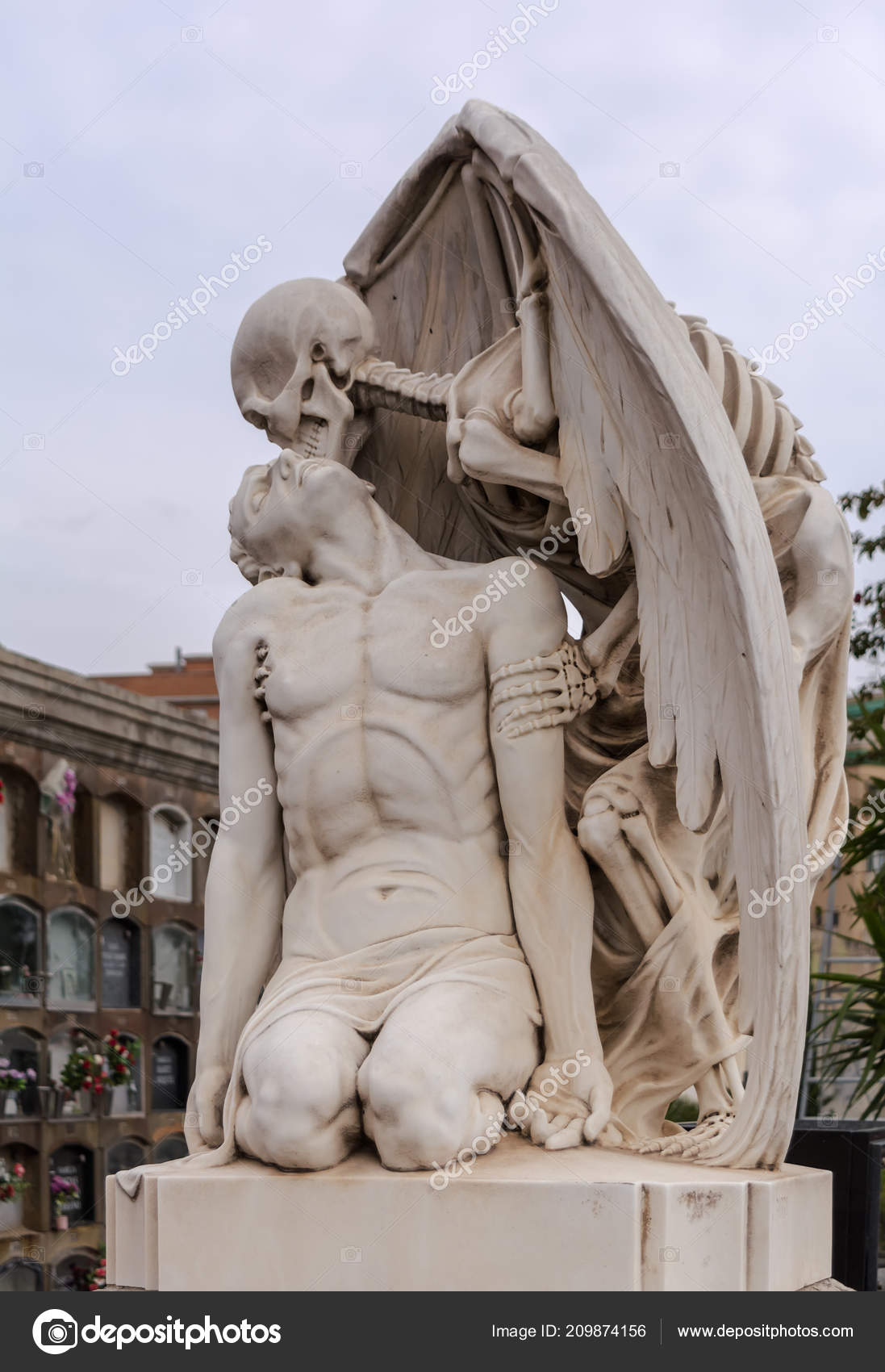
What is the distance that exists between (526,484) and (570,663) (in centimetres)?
48

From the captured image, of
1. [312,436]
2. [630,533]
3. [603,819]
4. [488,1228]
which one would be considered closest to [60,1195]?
[312,436]

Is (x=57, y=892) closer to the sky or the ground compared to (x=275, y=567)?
closer to the ground

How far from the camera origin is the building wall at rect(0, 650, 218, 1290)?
13.9m

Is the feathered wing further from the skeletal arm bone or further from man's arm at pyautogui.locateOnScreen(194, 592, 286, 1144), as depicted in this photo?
man's arm at pyautogui.locateOnScreen(194, 592, 286, 1144)

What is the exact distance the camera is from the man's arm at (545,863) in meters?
3.85

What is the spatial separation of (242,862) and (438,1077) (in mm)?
926

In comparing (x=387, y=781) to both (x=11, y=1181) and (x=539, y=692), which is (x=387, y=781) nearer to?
(x=539, y=692)

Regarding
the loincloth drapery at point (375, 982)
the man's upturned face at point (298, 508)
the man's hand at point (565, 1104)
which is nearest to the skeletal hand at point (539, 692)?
the loincloth drapery at point (375, 982)

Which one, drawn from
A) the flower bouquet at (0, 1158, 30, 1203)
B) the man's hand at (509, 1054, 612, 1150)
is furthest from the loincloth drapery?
the flower bouquet at (0, 1158, 30, 1203)

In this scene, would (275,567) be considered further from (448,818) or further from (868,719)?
(868,719)

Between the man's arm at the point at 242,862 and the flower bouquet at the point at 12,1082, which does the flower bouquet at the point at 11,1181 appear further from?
the man's arm at the point at 242,862

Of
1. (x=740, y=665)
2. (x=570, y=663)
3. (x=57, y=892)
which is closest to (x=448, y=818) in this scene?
(x=570, y=663)

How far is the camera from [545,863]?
3.96m
